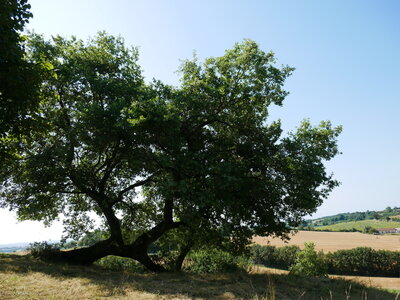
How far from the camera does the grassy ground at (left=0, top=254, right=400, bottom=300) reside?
9.92m

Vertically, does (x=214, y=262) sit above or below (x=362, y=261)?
above

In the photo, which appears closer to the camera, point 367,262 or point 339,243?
point 367,262

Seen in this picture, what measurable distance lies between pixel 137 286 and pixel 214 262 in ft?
37.5

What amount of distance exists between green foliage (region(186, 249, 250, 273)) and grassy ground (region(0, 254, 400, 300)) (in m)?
5.54

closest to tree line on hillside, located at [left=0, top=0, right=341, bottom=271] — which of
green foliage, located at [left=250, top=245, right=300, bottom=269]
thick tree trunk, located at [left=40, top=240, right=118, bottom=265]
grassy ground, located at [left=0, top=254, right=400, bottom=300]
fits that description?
thick tree trunk, located at [left=40, top=240, right=118, bottom=265]

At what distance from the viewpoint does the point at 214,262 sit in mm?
22078

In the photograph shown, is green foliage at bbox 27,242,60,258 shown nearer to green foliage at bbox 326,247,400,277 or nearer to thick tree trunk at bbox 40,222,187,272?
thick tree trunk at bbox 40,222,187,272

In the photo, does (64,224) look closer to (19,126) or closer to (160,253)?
(160,253)

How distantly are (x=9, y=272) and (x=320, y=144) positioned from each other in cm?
1648

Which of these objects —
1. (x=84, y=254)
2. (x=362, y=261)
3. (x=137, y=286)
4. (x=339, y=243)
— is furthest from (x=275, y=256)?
(x=137, y=286)

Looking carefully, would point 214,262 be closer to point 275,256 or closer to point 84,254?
point 84,254

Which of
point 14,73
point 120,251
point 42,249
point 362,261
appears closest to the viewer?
point 14,73

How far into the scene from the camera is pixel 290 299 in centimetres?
1128

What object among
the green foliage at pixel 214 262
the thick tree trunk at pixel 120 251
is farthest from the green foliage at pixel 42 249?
the green foliage at pixel 214 262
